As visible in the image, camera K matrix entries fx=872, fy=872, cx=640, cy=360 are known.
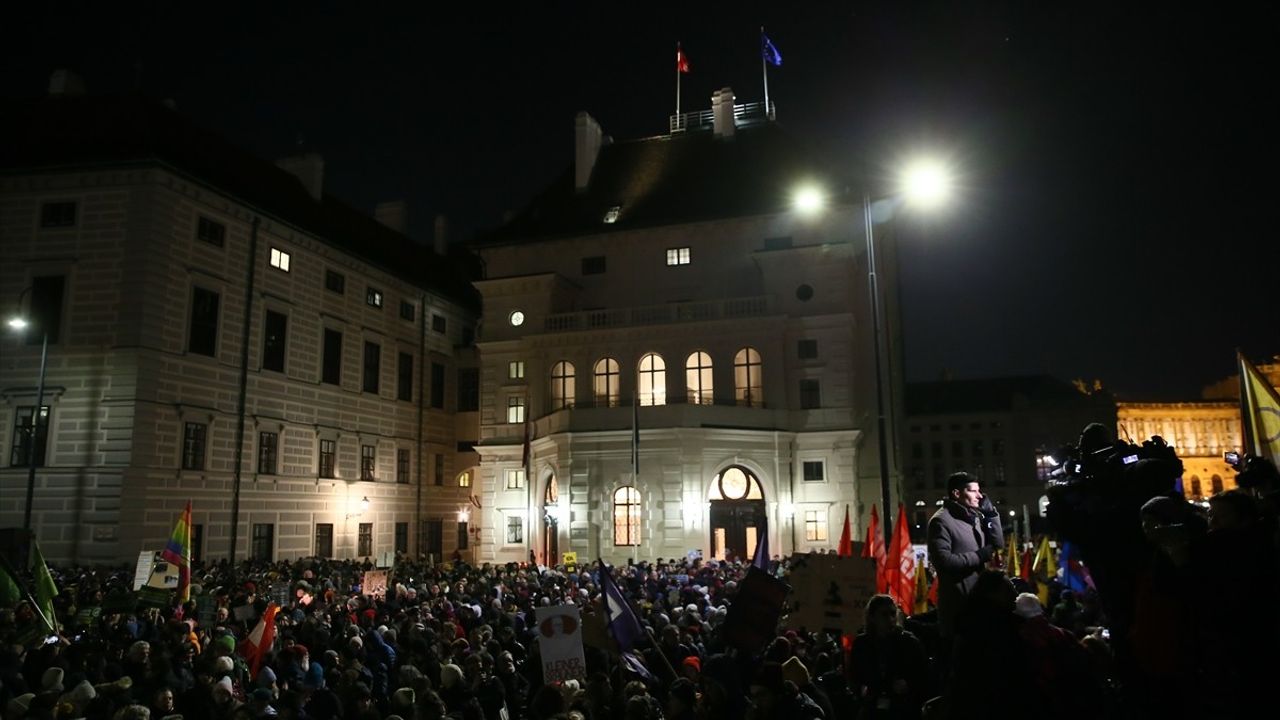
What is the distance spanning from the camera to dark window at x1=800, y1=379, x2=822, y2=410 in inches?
1439

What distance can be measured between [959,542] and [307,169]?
4196 cm

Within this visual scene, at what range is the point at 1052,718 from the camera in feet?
14.3

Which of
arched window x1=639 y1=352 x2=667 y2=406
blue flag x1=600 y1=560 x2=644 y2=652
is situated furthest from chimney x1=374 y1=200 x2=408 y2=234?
blue flag x1=600 y1=560 x2=644 y2=652

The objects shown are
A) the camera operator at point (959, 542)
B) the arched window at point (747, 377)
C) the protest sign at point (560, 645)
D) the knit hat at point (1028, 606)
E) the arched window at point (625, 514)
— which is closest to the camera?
the knit hat at point (1028, 606)

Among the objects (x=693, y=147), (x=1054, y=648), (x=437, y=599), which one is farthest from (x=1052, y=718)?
(x=693, y=147)

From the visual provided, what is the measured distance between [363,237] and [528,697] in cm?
3904

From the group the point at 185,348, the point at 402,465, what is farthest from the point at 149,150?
the point at 402,465

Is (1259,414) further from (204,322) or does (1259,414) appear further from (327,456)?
(327,456)

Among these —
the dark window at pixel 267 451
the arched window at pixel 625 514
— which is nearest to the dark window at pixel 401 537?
the dark window at pixel 267 451

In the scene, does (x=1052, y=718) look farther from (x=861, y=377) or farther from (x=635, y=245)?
(x=635, y=245)

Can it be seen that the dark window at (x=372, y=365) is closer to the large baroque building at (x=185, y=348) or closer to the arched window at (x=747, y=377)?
the large baroque building at (x=185, y=348)

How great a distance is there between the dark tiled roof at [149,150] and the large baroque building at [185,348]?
11 cm

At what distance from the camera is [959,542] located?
6922mm

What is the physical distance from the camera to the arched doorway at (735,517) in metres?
34.4
